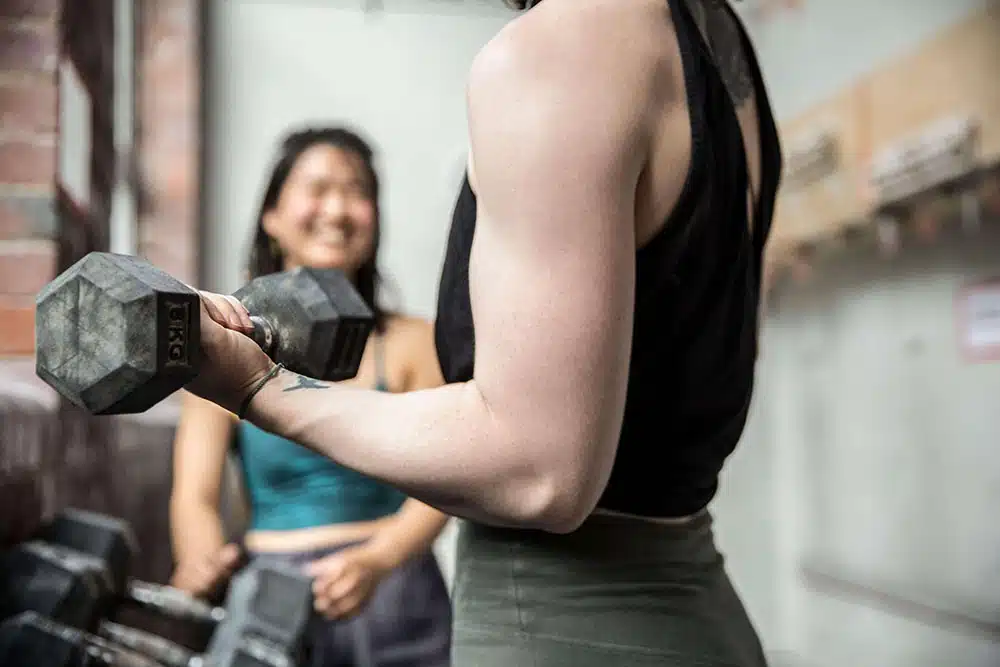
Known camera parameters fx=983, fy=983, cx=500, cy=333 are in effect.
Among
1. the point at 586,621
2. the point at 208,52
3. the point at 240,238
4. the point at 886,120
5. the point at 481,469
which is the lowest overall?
the point at 586,621

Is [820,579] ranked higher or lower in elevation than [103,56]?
lower

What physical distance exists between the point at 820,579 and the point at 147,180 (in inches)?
89.8

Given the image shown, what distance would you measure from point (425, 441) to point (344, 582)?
30.5 inches

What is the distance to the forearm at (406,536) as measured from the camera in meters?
1.39

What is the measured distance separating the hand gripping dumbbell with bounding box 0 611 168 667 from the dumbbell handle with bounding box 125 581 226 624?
0.89 feet

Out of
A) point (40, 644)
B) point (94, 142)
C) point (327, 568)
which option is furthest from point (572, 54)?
point (94, 142)

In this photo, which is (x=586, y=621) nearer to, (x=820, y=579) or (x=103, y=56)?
(x=103, y=56)

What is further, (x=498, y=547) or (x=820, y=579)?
(x=820, y=579)

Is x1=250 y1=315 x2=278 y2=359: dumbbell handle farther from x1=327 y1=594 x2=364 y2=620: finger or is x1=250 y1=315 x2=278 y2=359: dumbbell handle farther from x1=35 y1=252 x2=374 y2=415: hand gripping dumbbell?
x1=327 y1=594 x2=364 y2=620: finger

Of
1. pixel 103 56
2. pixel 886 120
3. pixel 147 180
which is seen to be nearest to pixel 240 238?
pixel 147 180

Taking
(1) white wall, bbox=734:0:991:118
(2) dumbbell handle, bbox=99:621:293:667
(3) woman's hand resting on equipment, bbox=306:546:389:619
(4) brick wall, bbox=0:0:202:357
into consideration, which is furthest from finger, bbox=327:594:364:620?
(1) white wall, bbox=734:0:991:118

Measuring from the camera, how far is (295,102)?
9.92 ft

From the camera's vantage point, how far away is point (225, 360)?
583 mm

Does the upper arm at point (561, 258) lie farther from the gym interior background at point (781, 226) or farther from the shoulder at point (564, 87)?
the gym interior background at point (781, 226)
